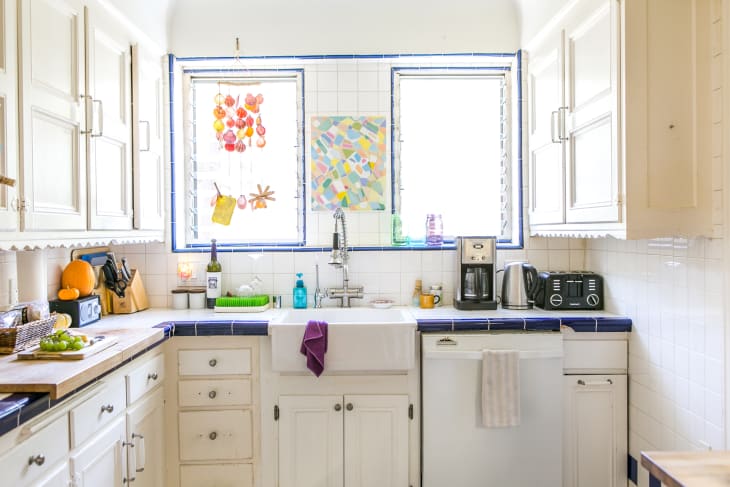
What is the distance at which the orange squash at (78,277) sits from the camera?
2191 mm

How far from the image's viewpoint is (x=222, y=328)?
215cm

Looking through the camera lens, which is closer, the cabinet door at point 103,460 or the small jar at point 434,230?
the cabinet door at point 103,460

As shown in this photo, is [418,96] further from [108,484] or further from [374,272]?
[108,484]

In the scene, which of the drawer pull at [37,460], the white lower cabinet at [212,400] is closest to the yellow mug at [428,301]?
the white lower cabinet at [212,400]

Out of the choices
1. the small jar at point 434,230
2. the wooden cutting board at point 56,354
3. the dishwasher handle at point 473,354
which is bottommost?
the dishwasher handle at point 473,354

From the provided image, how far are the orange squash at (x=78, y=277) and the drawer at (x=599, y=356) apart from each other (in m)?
2.30

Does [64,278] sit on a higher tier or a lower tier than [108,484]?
higher

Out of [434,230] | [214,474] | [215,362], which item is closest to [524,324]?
[434,230]

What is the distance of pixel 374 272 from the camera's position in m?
2.70

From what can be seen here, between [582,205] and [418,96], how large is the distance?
1.21 meters

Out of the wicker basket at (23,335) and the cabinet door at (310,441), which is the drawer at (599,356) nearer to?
the cabinet door at (310,441)

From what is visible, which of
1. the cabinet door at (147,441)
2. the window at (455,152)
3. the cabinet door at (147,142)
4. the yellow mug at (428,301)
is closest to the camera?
the cabinet door at (147,441)

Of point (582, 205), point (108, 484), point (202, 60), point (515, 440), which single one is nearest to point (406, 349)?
point (515, 440)

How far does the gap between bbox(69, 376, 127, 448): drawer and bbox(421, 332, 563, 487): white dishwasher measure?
1271 mm
